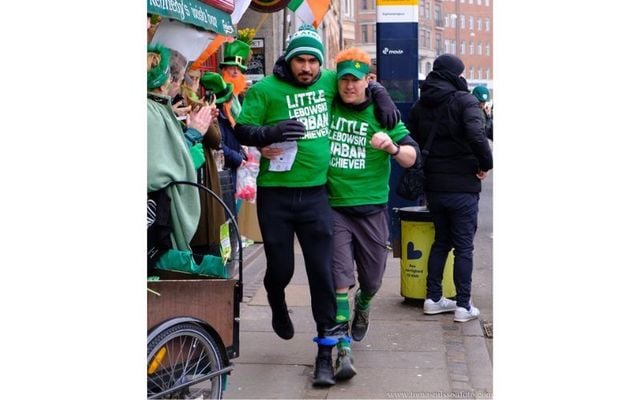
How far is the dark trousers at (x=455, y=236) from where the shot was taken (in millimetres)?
6586

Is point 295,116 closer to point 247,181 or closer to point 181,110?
point 181,110

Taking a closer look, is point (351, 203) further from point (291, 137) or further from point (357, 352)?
point (357, 352)

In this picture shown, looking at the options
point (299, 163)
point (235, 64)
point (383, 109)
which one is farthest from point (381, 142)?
point (235, 64)

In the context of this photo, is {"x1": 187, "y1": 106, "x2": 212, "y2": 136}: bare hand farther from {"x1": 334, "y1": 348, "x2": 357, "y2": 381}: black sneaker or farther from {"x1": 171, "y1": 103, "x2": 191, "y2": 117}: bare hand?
{"x1": 334, "y1": 348, "x2": 357, "y2": 381}: black sneaker

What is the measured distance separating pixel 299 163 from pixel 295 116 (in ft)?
0.83

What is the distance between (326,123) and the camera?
16.9 ft

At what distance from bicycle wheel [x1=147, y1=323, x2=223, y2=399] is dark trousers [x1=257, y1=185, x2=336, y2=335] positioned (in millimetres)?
1060

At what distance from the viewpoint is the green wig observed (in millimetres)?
4852

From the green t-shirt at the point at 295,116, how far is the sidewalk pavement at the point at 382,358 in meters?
1.13

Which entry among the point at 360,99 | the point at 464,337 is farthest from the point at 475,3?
the point at 464,337

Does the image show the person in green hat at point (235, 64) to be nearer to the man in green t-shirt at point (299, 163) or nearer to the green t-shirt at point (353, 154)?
the green t-shirt at point (353, 154)

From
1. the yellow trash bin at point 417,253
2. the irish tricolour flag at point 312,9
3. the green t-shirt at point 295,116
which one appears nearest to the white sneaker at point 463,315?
the yellow trash bin at point 417,253

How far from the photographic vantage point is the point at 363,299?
5.76m

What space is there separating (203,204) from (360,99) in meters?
1.10
